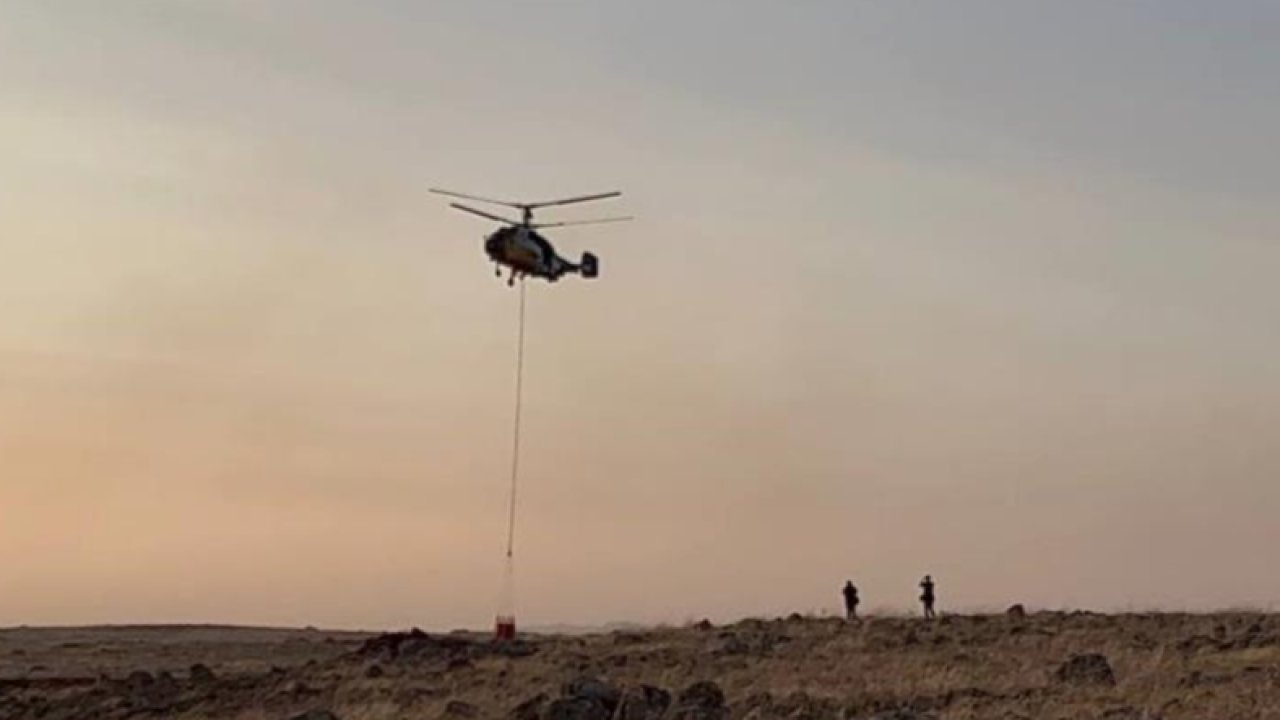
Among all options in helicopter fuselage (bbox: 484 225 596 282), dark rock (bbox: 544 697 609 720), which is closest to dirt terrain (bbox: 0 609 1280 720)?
dark rock (bbox: 544 697 609 720)

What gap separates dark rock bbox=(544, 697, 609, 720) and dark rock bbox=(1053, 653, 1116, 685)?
7501mm

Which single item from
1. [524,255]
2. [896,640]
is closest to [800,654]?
[896,640]

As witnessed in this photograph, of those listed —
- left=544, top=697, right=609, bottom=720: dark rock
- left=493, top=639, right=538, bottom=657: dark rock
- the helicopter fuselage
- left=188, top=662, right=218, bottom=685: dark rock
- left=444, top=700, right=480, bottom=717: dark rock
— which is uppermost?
the helicopter fuselage

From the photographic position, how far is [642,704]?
24750mm

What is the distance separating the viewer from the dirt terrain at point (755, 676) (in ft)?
81.8

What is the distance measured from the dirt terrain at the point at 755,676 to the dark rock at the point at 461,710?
0.24ft

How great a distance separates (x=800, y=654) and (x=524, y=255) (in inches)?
771

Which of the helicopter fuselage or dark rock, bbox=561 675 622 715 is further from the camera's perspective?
the helicopter fuselage

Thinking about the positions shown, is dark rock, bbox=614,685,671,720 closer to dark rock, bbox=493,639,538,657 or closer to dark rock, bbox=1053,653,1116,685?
dark rock, bbox=1053,653,1116,685

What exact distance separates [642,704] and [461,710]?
4914 mm

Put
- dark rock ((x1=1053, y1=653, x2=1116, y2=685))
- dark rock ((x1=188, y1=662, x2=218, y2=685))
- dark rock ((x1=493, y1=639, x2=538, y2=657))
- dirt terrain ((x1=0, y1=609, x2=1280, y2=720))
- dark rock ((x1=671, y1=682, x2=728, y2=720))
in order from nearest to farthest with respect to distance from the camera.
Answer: dark rock ((x1=671, y1=682, x2=728, y2=720)), dirt terrain ((x1=0, y1=609, x2=1280, y2=720)), dark rock ((x1=1053, y1=653, x2=1116, y2=685)), dark rock ((x1=188, y1=662, x2=218, y2=685)), dark rock ((x1=493, y1=639, x2=538, y2=657))

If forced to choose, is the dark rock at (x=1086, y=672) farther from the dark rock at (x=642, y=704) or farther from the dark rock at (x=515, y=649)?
the dark rock at (x=515, y=649)

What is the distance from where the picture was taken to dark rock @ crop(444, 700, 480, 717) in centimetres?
2838

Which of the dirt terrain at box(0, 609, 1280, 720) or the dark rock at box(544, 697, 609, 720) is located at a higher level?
the dirt terrain at box(0, 609, 1280, 720)
